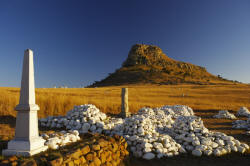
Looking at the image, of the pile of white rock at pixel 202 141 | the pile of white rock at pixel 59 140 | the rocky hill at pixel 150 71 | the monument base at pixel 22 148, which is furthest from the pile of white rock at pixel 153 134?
the rocky hill at pixel 150 71

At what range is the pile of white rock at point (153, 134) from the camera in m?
6.39

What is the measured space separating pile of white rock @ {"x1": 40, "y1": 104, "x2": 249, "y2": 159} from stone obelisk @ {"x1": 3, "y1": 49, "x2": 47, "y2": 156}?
10.5ft

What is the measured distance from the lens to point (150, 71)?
230 feet

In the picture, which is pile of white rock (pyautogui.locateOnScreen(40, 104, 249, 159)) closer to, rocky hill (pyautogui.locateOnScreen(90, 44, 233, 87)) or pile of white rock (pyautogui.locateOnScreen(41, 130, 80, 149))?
pile of white rock (pyautogui.locateOnScreen(41, 130, 80, 149))

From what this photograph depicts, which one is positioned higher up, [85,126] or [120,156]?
[85,126]

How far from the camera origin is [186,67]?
96.9m

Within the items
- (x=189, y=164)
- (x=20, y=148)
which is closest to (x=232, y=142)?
(x=189, y=164)

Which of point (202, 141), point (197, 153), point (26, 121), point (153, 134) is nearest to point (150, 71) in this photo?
point (153, 134)

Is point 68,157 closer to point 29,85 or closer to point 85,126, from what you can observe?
point 29,85

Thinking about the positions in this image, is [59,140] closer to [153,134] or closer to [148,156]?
[148,156]

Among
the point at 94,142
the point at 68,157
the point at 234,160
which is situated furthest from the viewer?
the point at 234,160

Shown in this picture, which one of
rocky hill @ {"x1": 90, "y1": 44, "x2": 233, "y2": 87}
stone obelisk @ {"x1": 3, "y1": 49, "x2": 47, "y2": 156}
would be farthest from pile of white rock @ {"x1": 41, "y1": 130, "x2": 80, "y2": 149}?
rocky hill @ {"x1": 90, "y1": 44, "x2": 233, "y2": 87}

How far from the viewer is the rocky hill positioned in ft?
205

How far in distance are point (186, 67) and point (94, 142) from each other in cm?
9752
